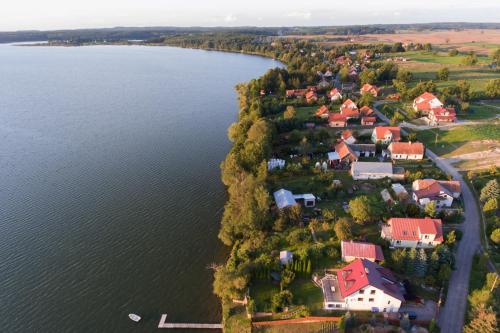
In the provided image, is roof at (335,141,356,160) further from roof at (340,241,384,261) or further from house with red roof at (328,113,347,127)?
roof at (340,241,384,261)

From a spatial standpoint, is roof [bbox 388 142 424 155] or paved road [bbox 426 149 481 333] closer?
paved road [bbox 426 149 481 333]

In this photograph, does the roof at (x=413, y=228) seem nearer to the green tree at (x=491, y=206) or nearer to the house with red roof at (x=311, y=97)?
the green tree at (x=491, y=206)

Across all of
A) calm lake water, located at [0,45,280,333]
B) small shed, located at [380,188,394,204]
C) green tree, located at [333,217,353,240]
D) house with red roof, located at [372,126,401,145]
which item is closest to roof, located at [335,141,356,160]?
house with red roof, located at [372,126,401,145]

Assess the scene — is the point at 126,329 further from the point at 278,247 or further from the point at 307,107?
the point at 307,107

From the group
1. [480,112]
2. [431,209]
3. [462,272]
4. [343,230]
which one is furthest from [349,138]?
[480,112]

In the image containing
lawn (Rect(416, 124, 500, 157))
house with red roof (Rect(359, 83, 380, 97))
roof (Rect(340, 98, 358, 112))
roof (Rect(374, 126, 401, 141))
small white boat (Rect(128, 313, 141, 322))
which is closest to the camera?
small white boat (Rect(128, 313, 141, 322))

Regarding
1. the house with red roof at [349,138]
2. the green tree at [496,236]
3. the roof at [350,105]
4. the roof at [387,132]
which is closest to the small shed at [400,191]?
the green tree at [496,236]
